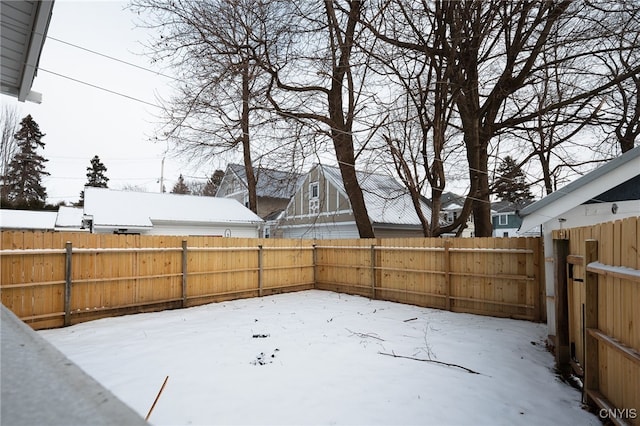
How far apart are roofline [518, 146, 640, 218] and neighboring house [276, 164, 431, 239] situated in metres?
9.57

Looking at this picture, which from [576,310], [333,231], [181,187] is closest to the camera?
[576,310]

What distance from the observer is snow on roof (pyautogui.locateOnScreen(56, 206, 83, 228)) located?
17.9 m

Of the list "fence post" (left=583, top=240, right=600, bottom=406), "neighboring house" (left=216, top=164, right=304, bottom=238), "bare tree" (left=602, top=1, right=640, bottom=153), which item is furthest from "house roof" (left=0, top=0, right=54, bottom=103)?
"neighboring house" (left=216, top=164, right=304, bottom=238)

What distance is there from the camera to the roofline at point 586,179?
461 cm

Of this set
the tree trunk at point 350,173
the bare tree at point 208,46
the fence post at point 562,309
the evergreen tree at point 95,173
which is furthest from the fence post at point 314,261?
the evergreen tree at point 95,173

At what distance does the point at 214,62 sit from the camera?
27.8 ft

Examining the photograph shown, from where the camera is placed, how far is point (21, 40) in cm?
306

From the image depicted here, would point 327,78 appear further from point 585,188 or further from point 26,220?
point 26,220

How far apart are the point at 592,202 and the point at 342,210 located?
486 inches

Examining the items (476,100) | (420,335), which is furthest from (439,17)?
(420,335)

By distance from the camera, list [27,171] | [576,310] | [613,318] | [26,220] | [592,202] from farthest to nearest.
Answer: [27,171], [26,220], [592,202], [576,310], [613,318]

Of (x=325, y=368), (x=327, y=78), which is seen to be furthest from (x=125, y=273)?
(x=327, y=78)

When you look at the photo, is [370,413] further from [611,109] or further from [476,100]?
[611,109]

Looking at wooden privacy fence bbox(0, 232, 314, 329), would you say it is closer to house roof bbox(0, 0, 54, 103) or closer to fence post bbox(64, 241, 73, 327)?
fence post bbox(64, 241, 73, 327)
